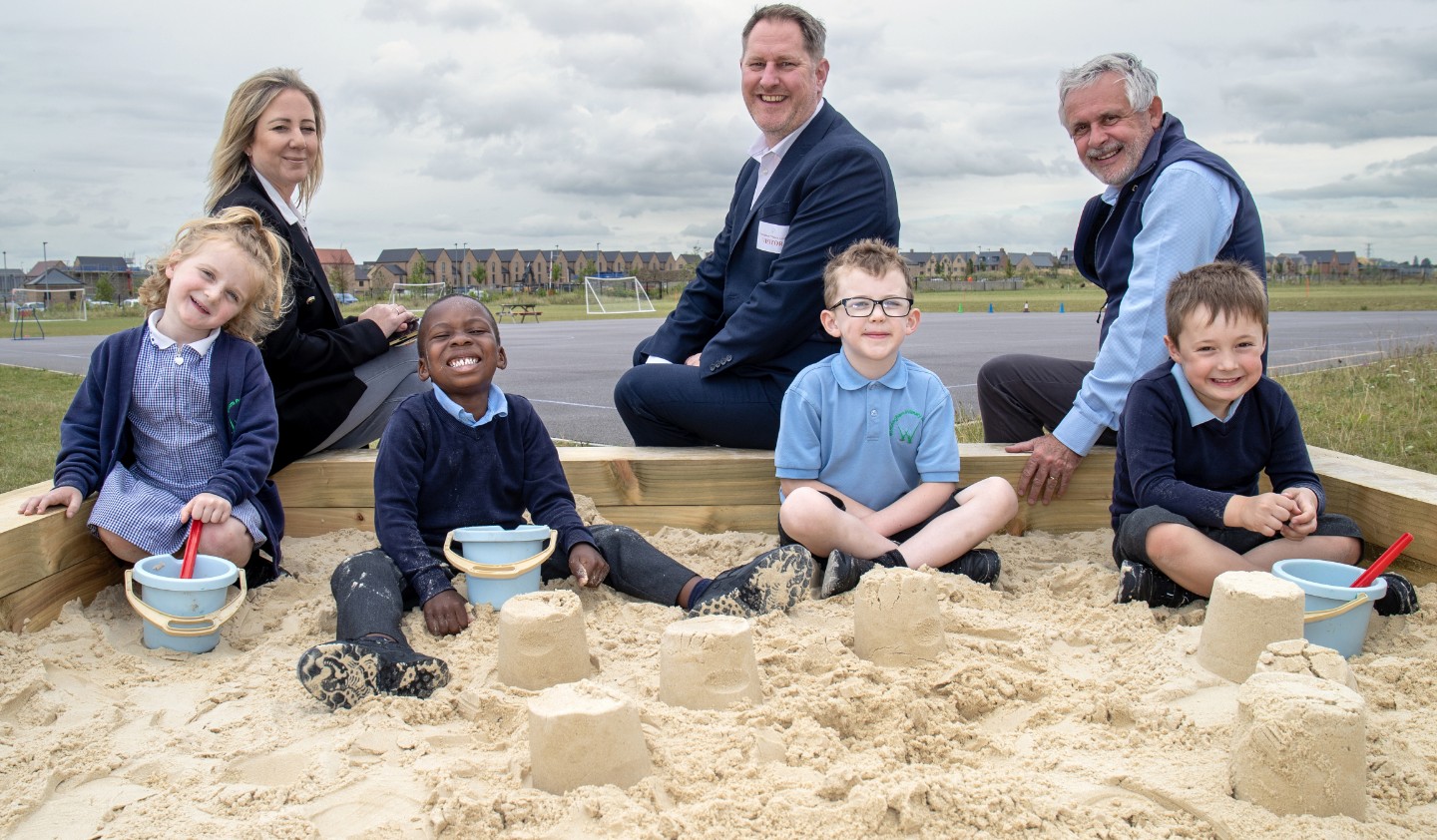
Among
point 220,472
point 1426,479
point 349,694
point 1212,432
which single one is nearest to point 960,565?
point 1212,432

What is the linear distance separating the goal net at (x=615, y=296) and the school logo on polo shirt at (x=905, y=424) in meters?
35.7

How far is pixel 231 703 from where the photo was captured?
2.25m

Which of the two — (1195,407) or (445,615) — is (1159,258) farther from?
(445,615)

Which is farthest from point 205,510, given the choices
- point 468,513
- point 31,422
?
point 31,422

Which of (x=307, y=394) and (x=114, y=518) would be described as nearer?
(x=114, y=518)

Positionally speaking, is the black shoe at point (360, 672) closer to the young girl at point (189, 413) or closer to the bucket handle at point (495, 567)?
the bucket handle at point (495, 567)

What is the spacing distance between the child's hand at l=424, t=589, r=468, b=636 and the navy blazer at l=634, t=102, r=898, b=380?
1327 mm

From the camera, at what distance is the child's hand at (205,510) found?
9.31 ft

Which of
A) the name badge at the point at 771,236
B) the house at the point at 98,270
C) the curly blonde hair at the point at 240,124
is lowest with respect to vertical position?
the name badge at the point at 771,236

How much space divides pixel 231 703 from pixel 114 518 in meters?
0.95

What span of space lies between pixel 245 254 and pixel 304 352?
0.51 metres

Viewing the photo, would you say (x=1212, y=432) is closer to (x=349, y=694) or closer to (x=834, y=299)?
(x=834, y=299)

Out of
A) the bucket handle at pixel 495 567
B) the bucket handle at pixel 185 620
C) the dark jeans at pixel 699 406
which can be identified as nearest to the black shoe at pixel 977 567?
the dark jeans at pixel 699 406

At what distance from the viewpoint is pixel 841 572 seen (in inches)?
111
